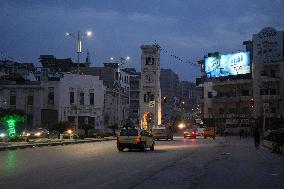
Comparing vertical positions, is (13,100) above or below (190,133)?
above

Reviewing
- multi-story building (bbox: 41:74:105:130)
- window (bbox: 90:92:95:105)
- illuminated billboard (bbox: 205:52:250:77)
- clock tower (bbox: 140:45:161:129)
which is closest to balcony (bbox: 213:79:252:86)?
illuminated billboard (bbox: 205:52:250:77)

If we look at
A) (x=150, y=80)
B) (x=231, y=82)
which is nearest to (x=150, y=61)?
(x=150, y=80)

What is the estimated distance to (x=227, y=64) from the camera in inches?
3863

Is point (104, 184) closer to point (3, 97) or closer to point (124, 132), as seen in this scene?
point (124, 132)

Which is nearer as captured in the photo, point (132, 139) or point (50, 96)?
point (132, 139)

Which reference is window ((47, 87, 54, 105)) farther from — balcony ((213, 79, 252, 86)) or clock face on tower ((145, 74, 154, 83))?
balcony ((213, 79, 252, 86))

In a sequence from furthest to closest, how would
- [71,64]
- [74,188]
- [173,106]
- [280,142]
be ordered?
[173,106]
[71,64]
[280,142]
[74,188]

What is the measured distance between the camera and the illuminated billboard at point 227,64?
310 ft

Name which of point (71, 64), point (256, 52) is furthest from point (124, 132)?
point (71, 64)

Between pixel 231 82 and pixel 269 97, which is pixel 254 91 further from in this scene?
pixel 231 82

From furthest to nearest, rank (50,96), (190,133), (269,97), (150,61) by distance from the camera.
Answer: (150,61), (269,97), (50,96), (190,133)

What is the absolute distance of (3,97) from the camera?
80500 mm

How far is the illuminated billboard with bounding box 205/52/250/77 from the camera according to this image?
3725 inches

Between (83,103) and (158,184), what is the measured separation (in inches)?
2768
